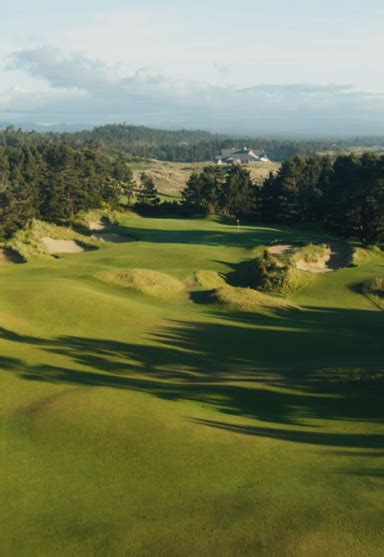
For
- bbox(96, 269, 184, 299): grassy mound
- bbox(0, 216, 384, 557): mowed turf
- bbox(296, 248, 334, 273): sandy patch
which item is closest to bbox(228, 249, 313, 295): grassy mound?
bbox(296, 248, 334, 273): sandy patch

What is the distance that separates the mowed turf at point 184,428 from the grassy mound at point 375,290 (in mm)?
4609

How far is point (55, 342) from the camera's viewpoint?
94.8 ft

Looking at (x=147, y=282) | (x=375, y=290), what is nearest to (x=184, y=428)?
(x=147, y=282)

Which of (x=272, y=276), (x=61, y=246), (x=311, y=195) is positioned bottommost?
(x=61, y=246)

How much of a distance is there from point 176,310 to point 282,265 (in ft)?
49.6

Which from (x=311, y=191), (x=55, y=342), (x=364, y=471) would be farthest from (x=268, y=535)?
(x=311, y=191)

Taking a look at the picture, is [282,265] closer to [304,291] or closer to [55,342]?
[304,291]

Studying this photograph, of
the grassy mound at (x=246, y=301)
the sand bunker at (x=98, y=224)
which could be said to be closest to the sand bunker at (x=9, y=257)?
the sand bunker at (x=98, y=224)

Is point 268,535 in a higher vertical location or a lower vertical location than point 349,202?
lower

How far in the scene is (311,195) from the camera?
95.9 m

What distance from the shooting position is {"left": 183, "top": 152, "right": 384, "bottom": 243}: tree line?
7381cm

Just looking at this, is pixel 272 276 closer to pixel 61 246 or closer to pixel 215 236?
pixel 215 236

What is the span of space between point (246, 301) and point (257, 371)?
13608mm

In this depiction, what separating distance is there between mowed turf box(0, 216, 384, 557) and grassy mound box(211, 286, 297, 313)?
919 millimetres
